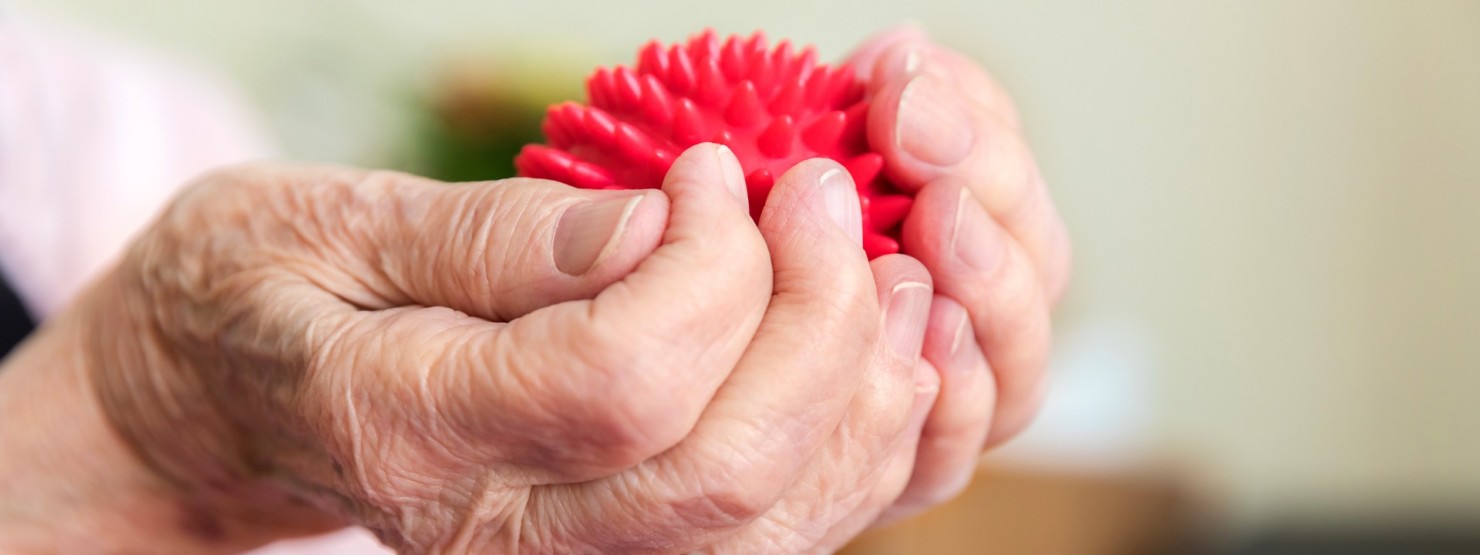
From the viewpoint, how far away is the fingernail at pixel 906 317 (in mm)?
500

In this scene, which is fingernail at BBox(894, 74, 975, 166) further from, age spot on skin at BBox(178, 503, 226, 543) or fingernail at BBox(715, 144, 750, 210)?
age spot on skin at BBox(178, 503, 226, 543)

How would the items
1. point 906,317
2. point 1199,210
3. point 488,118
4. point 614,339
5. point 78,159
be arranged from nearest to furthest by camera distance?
point 614,339 → point 906,317 → point 78,159 → point 488,118 → point 1199,210

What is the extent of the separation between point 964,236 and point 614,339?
227 millimetres

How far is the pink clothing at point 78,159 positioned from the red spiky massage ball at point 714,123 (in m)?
0.56

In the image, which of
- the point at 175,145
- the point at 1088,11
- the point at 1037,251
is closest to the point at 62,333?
the point at 175,145

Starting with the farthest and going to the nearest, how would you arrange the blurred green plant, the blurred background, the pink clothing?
the blurred background → the blurred green plant → the pink clothing

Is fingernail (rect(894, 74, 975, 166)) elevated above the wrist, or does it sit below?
above

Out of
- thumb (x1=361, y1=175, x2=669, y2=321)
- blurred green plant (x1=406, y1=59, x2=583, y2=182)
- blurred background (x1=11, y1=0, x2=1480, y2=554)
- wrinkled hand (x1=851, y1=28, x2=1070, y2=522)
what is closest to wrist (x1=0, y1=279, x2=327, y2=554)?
thumb (x1=361, y1=175, x2=669, y2=321)

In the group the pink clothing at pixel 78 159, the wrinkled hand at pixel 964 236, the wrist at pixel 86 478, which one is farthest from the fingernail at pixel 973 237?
the pink clothing at pixel 78 159

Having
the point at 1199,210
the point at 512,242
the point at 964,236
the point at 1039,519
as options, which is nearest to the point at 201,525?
the point at 512,242

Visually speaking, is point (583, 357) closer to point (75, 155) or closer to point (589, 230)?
point (589, 230)

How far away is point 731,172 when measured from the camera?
453mm

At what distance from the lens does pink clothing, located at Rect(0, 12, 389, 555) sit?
96 centimetres

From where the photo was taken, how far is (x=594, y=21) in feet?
A: 6.75
